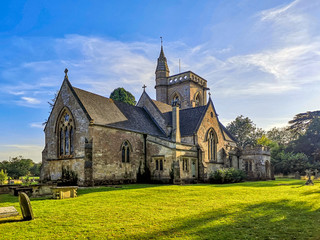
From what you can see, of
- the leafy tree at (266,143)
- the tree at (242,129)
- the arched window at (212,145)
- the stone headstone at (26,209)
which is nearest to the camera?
the stone headstone at (26,209)

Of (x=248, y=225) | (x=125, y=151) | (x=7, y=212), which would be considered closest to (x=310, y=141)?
(x=125, y=151)

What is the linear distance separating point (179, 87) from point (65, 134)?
1080 inches

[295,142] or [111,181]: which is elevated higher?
[295,142]

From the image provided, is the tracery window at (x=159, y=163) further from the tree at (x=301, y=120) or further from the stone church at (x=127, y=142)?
the tree at (x=301, y=120)

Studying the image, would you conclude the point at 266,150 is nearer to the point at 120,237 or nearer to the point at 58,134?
the point at 58,134

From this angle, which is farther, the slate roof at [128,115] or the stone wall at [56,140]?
the slate roof at [128,115]

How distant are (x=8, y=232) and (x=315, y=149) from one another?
60.5m

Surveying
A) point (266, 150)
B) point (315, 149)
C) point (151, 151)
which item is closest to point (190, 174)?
point (151, 151)

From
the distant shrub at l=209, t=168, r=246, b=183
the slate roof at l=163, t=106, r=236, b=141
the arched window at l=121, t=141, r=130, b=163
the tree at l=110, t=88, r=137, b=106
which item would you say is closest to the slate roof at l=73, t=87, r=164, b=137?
the arched window at l=121, t=141, r=130, b=163

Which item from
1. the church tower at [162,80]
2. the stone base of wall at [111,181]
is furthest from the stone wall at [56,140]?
the church tower at [162,80]

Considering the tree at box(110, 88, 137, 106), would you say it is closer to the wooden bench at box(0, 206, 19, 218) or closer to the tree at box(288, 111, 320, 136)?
the tree at box(288, 111, 320, 136)

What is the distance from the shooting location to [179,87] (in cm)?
5078

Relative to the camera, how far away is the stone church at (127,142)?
25969mm

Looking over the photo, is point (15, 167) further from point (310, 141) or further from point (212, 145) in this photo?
point (310, 141)
